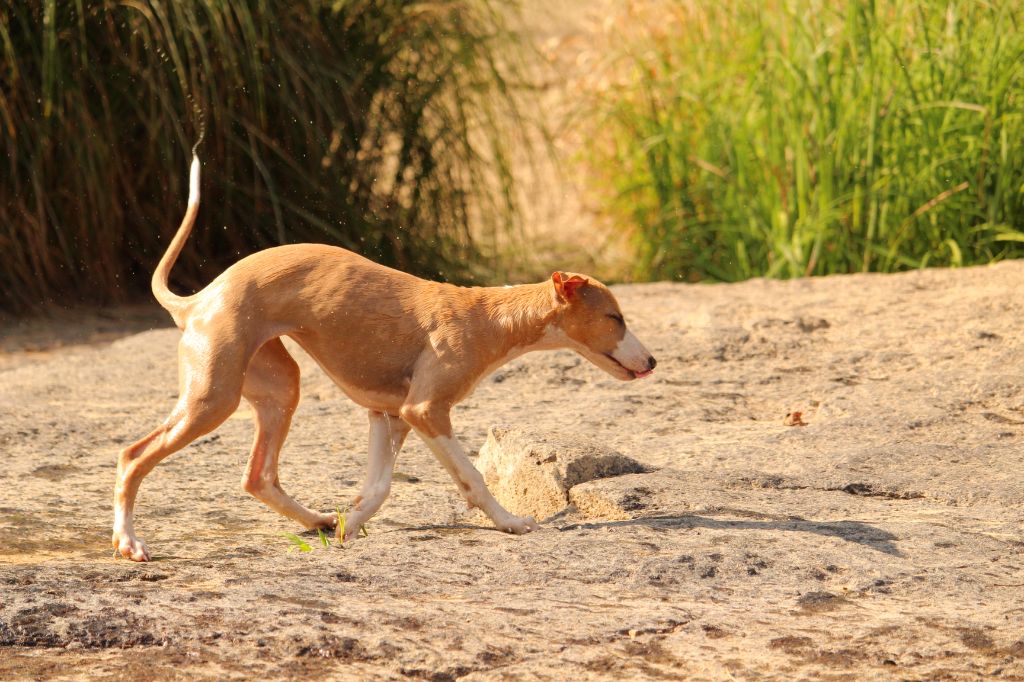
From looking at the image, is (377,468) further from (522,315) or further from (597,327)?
(597,327)

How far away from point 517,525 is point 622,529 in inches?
10.6

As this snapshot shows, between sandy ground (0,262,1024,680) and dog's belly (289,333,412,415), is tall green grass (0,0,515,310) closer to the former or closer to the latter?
sandy ground (0,262,1024,680)

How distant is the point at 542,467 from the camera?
152 inches

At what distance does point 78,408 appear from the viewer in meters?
5.10

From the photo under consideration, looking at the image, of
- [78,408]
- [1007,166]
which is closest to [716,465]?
[78,408]

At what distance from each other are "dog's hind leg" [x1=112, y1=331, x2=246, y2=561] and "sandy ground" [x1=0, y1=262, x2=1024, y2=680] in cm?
13

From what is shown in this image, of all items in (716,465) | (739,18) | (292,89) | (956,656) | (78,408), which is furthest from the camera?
(739,18)

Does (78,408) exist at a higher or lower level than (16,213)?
lower

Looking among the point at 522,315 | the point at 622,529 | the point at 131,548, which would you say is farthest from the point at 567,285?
the point at 131,548

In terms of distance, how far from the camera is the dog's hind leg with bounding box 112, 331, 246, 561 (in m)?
3.21

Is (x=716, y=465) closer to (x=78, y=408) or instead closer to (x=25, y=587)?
(x=25, y=587)

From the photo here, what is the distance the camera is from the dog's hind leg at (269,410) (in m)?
3.50

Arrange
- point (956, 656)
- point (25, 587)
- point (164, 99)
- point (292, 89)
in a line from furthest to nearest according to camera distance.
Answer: point (292, 89) → point (164, 99) → point (25, 587) → point (956, 656)

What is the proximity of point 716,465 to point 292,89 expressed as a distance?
13.2 feet
